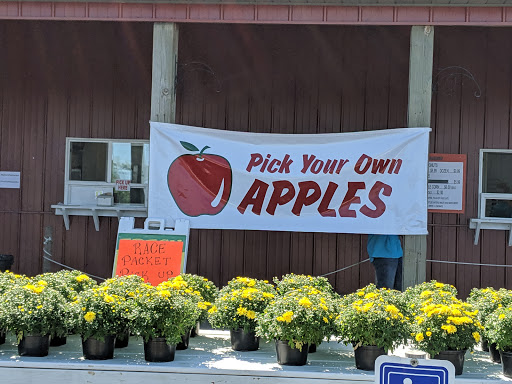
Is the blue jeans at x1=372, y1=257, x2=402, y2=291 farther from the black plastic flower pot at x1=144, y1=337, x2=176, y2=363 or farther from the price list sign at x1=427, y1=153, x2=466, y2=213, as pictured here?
the black plastic flower pot at x1=144, y1=337, x2=176, y2=363

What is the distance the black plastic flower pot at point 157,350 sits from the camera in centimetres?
450

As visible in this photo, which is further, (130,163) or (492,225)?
(130,163)

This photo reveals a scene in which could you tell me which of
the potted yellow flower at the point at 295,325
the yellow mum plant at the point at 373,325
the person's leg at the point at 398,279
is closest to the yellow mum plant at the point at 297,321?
the potted yellow flower at the point at 295,325

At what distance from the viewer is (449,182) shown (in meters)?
9.14

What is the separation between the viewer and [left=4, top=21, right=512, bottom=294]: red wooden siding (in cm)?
912

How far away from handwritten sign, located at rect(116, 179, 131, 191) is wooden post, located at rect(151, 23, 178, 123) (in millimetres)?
2944

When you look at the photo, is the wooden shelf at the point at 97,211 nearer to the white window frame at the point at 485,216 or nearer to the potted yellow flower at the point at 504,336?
the white window frame at the point at 485,216

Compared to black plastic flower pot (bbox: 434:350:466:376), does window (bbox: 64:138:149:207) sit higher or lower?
higher

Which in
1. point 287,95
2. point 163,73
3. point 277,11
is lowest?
point 163,73

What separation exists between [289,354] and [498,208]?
19.1 feet

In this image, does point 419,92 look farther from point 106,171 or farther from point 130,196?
point 106,171

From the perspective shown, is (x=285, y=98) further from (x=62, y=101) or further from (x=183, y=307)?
(x=183, y=307)

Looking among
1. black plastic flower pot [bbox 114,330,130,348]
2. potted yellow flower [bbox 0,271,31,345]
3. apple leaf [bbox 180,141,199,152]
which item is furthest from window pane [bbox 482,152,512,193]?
potted yellow flower [bbox 0,271,31,345]

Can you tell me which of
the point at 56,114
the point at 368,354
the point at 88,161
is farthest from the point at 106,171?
the point at 368,354
